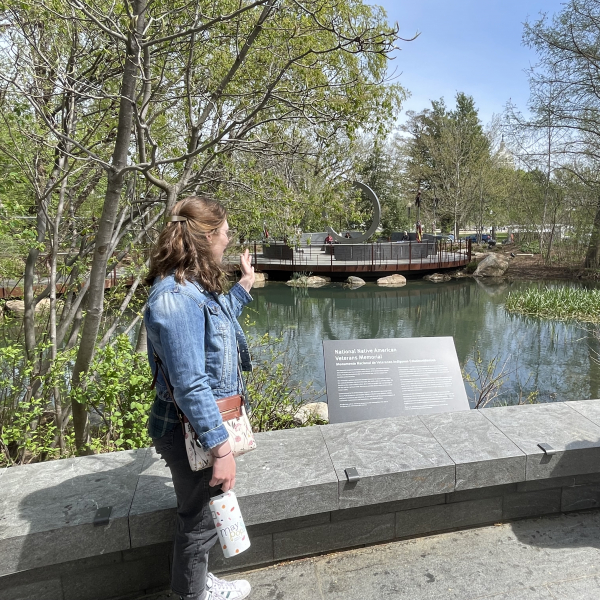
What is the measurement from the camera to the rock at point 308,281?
2161 cm

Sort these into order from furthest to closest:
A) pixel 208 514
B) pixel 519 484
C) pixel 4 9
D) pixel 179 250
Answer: pixel 4 9
pixel 519 484
pixel 208 514
pixel 179 250

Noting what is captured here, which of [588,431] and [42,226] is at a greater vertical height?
[42,226]

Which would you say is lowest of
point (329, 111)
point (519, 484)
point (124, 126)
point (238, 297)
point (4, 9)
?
point (519, 484)

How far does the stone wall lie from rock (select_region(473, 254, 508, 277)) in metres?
22.6

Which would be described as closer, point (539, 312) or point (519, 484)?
point (519, 484)

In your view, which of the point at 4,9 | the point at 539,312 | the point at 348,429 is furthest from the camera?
the point at 539,312

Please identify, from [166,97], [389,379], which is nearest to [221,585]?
[389,379]

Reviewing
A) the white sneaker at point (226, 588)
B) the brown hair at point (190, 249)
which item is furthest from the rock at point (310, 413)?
the brown hair at point (190, 249)

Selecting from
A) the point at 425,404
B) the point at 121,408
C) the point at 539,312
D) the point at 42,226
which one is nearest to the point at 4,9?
the point at 42,226

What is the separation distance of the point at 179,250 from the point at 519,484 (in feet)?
6.36

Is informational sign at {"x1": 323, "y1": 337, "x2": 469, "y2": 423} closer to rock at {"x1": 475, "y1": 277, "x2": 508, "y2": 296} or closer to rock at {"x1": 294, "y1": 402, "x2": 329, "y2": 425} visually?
rock at {"x1": 294, "y1": 402, "x2": 329, "y2": 425}

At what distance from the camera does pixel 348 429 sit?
A: 95.2 inches

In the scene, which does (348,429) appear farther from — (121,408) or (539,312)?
(539,312)

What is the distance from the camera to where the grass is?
494 inches
